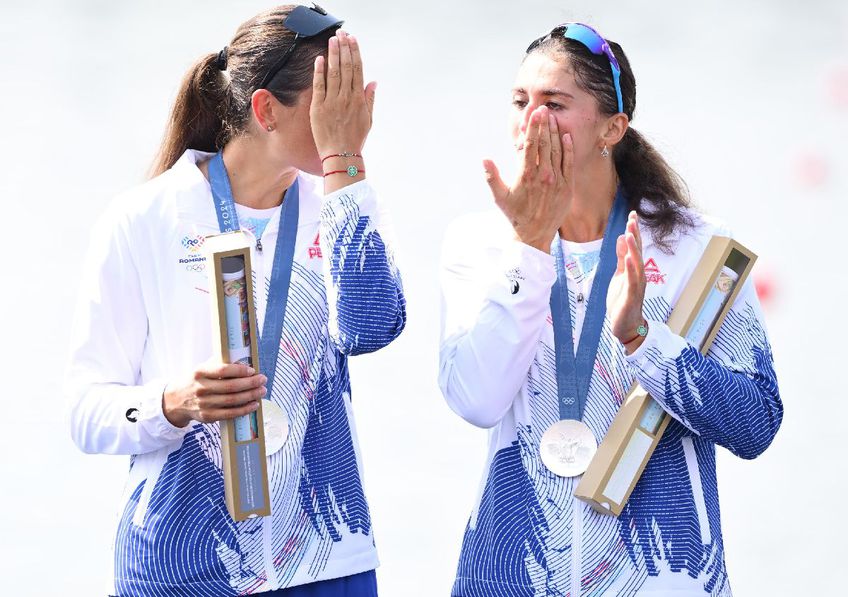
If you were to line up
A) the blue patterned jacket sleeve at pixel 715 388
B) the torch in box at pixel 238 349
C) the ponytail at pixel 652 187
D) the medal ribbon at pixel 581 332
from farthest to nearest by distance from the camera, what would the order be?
the ponytail at pixel 652 187, the medal ribbon at pixel 581 332, the blue patterned jacket sleeve at pixel 715 388, the torch in box at pixel 238 349

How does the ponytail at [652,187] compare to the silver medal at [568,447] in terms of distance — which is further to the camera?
the ponytail at [652,187]

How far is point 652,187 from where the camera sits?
2373 millimetres

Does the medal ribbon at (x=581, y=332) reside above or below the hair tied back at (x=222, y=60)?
below

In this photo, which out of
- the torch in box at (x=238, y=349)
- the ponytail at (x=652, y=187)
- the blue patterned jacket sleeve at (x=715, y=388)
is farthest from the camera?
the ponytail at (x=652, y=187)

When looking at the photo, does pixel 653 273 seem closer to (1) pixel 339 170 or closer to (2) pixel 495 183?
(2) pixel 495 183

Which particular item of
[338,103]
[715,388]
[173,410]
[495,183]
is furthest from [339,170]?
[715,388]

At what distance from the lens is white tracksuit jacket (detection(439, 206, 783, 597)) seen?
2.10 m

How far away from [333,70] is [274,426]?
0.58m

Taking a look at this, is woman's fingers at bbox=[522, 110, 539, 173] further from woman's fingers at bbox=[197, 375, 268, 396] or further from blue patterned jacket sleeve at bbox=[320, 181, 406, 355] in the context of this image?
woman's fingers at bbox=[197, 375, 268, 396]

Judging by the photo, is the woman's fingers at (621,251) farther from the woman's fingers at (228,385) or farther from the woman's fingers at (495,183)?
the woman's fingers at (228,385)

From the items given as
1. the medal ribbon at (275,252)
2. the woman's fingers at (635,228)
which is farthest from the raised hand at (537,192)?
the medal ribbon at (275,252)

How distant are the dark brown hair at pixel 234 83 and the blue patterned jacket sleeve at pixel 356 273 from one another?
0.23 m

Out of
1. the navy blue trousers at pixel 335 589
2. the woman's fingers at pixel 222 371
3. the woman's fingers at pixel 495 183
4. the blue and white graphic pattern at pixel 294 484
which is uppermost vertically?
the woman's fingers at pixel 495 183

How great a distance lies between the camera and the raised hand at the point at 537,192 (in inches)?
87.0
